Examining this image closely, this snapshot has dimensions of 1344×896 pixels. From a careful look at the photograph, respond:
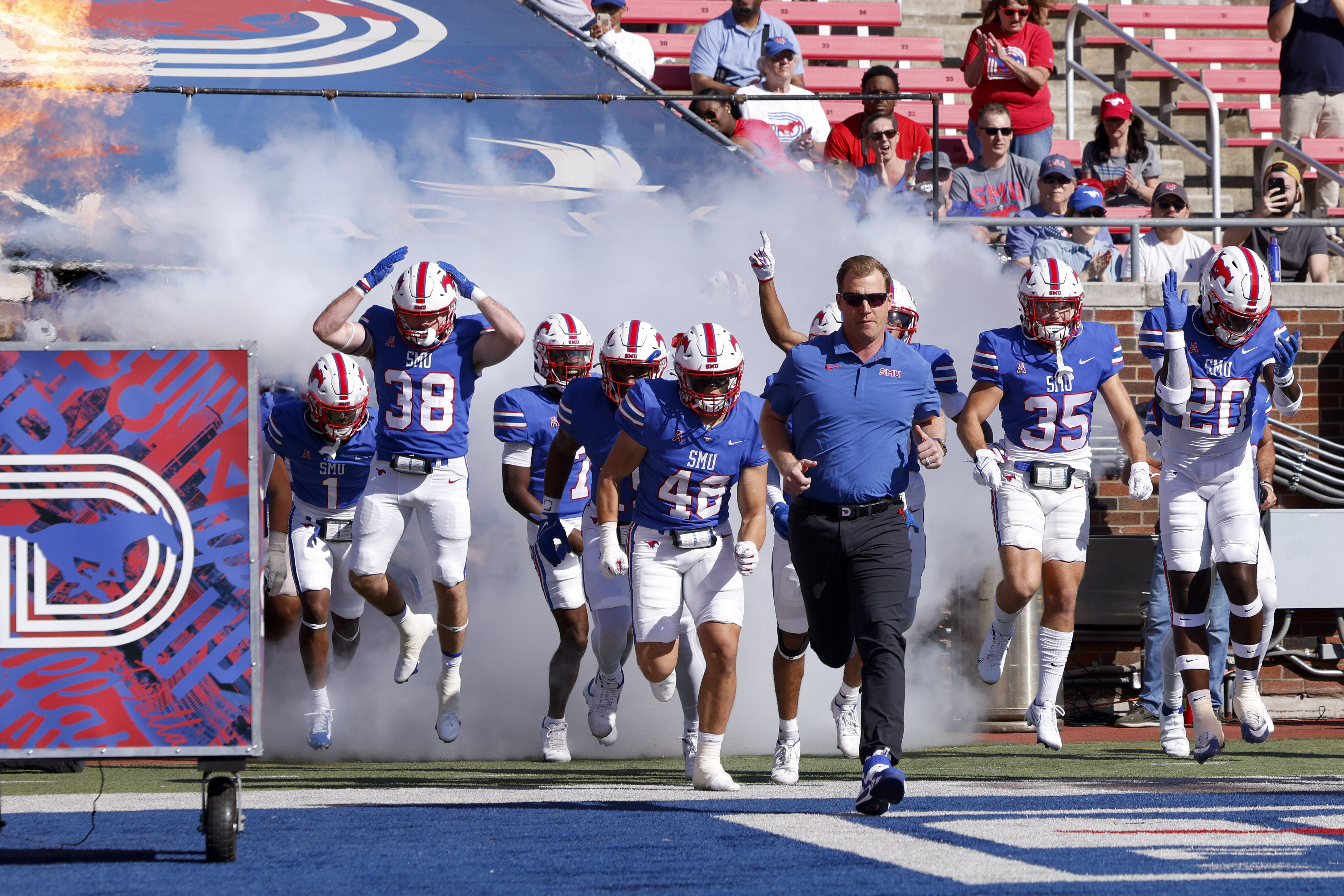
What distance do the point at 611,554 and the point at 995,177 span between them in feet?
19.6

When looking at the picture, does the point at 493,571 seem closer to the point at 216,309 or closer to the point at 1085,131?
the point at 216,309

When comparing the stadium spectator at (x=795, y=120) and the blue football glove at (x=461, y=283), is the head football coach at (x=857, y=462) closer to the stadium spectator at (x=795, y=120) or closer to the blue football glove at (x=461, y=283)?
the blue football glove at (x=461, y=283)

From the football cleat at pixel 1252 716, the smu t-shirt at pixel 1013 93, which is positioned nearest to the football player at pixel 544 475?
the football cleat at pixel 1252 716

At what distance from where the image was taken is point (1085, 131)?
48.3 feet

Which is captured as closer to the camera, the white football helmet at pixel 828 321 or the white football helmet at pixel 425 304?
the white football helmet at pixel 828 321

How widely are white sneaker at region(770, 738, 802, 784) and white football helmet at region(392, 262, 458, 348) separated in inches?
104

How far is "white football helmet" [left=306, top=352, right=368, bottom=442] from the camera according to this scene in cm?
802

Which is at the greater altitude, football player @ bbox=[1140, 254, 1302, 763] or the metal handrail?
the metal handrail

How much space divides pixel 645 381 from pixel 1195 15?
11097 millimetres

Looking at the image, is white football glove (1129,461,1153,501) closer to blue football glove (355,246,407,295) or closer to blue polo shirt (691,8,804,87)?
blue football glove (355,246,407,295)

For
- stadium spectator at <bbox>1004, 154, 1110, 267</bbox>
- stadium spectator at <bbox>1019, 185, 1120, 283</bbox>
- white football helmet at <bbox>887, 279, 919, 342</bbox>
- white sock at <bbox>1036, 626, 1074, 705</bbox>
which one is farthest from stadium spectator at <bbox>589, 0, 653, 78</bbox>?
white sock at <bbox>1036, 626, 1074, 705</bbox>

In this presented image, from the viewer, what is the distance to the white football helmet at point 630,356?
7125mm

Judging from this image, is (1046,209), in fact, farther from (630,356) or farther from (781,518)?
(630,356)

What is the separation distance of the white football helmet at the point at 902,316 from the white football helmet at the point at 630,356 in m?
1.18
